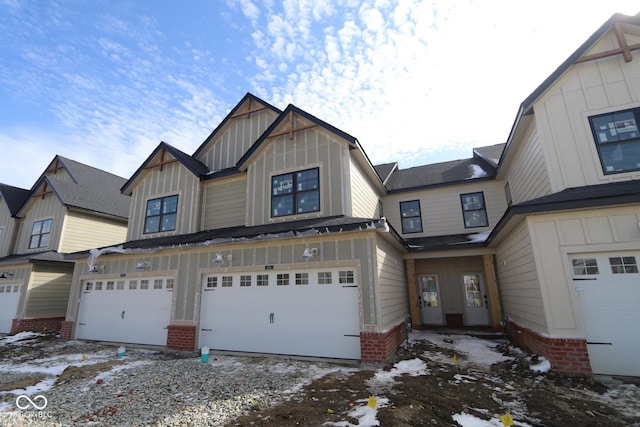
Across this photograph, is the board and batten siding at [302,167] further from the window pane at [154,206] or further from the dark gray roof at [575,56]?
the dark gray roof at [575,56]

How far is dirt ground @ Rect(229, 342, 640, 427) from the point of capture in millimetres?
4418

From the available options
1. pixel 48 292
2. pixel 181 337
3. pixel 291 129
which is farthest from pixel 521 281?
pixel 48 292

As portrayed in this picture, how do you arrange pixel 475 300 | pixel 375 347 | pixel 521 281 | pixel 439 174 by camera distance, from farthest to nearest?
pixel 439 174
pixel 475 300
pixel 521 281
pixel 375 347

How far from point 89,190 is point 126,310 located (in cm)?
1119

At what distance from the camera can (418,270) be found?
13914mm

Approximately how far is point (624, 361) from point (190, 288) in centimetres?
1109

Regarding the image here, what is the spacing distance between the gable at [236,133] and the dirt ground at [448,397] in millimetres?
9145

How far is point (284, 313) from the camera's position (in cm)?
866

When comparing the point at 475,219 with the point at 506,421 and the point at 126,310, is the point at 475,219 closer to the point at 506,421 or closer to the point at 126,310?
the point at 506,421

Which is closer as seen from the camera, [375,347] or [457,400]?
[457,400]

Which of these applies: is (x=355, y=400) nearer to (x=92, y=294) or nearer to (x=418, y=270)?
(x=418, y=270)

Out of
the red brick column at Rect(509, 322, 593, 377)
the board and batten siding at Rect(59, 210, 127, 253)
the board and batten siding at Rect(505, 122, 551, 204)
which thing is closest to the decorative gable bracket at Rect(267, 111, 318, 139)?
the board and batten siding at Rect(505, 122, 551, 204)

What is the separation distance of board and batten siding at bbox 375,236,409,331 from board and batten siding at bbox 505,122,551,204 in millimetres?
4520

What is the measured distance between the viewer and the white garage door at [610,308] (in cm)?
610
